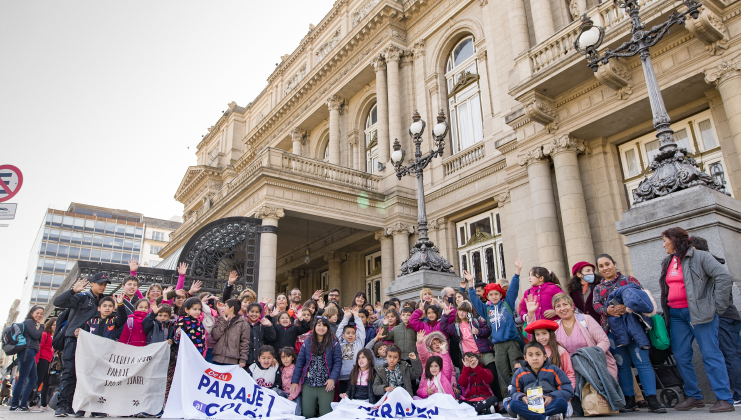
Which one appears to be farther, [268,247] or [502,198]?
[268,247]

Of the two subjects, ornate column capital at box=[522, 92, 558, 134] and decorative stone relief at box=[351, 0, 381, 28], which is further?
decorative stone relief at box=[351, 0, 381, 28]

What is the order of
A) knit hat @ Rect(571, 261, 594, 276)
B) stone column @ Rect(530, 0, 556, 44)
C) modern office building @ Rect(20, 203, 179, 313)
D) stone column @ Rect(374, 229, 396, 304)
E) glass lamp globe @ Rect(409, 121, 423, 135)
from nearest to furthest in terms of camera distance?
knit hat @ Rect(571, 261, 594, 276) < glass lamp globe @ Rect(409, 121, 423, 135) < stone column @ Rect(530, 0, 556, 44) < stone column @ Rect(374, 229, 396, 304) < modern office building @ Rect(20, 203, 179, 313)

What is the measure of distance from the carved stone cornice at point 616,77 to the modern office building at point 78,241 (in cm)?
8619

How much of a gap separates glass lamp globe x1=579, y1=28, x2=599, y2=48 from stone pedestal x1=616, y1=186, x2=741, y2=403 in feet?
11.4

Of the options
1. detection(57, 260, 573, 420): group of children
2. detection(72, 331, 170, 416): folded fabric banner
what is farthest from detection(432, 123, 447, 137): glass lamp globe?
detection(72, 331, 170, 416): folded fabric banner

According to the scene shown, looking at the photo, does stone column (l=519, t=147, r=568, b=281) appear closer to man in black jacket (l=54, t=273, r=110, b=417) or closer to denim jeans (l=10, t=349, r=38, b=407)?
man in black jacket (l=54, t=273, r=110, b=417)

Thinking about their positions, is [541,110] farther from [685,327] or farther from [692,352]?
[692,352]

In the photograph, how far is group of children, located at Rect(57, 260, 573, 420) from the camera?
23.4ft

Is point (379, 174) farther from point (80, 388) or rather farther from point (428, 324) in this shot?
point (80, 388)

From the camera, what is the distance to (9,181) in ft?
30.2

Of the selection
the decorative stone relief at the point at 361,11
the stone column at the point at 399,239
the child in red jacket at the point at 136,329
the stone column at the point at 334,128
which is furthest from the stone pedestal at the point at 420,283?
the decorative stone relief at the point at 361,11

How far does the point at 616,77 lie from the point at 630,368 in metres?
8.67

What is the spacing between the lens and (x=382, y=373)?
7312 millimetres

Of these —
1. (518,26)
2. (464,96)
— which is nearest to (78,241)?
(464,96)
